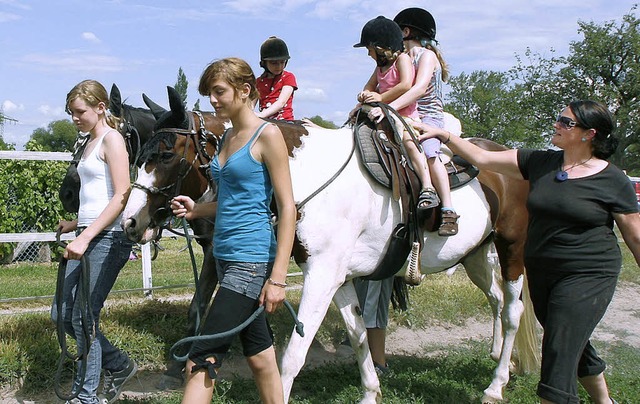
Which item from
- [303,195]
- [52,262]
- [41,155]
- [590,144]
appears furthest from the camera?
[52,262]

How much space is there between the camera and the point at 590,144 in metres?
→ 3.28

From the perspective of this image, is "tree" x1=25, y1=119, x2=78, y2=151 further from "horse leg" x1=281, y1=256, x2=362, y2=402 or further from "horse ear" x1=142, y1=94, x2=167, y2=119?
"horse leg" x1=281, y1=256, x2=362, y2=402

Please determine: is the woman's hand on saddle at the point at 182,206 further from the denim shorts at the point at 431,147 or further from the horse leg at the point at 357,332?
the denim shorts at the point at 431,147

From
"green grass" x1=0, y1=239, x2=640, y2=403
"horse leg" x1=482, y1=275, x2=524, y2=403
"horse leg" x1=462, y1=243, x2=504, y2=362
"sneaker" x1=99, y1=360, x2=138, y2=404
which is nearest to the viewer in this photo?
"sneaker" x1=99, y1=360, x2=138, y2=404

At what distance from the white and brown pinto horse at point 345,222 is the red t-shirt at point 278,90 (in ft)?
4.86

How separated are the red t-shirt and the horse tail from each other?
2.56 metres

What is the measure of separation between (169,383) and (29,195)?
6152 mm

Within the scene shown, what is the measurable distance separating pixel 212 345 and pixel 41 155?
176 inches

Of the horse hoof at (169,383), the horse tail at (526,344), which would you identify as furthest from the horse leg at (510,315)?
the horse hoof at (169,383)

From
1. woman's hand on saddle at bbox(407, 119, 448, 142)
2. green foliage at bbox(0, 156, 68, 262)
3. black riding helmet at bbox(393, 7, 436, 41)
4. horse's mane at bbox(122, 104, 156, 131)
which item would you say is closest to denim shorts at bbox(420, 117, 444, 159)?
woman's hand on saddle at bbox(407, 119, 448, 142)

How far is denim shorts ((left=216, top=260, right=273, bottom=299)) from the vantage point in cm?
276

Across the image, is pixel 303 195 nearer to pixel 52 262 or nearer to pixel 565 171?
pixel 565 171

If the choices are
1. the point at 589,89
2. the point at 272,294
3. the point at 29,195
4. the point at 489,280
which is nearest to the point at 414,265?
the point at 489,280

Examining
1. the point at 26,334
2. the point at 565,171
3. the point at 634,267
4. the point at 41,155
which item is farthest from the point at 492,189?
the point at 634,267
